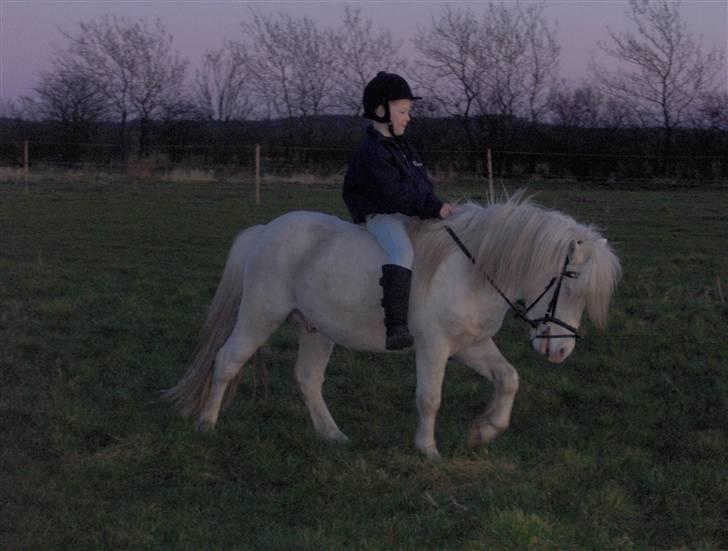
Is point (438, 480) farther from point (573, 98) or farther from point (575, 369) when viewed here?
point (573, 98)

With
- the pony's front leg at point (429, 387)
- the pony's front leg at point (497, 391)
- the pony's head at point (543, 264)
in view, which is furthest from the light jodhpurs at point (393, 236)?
the pony's front leg at point (497, 391)

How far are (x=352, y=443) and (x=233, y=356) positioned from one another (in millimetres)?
992

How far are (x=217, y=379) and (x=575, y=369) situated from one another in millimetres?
2948

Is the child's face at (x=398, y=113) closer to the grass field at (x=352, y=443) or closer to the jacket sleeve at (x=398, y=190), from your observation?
the jacket sleeve at (x=398, y=190)

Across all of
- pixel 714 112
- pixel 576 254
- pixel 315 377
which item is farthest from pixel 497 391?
pixel 714 112

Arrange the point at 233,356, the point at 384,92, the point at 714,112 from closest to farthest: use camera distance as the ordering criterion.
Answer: the point at 384,92 → the point at 233,356 → the point at 714,112

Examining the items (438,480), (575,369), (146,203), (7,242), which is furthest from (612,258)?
(146,203)

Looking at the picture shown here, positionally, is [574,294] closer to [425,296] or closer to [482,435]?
[425,296]

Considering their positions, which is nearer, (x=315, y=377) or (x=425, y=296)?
(x=425, y=296)

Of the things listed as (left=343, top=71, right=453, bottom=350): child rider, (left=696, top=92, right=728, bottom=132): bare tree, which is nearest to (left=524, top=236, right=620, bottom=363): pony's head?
(left=343, top=71, right=453, bottom=350): child rider

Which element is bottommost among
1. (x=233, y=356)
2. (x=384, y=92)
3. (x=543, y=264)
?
(x=233, y=356)

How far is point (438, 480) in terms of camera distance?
4.71 meters

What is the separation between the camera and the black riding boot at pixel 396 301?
5.08m

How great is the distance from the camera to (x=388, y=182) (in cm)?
521
